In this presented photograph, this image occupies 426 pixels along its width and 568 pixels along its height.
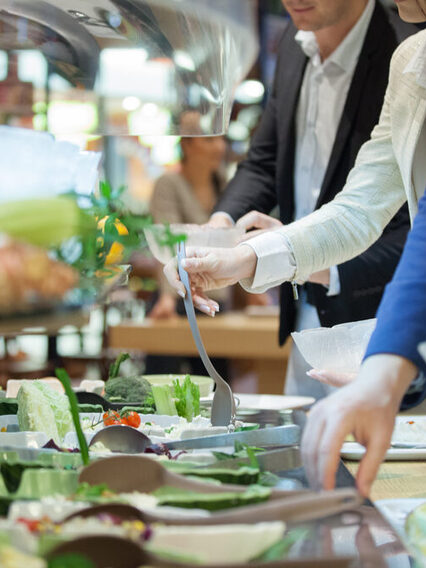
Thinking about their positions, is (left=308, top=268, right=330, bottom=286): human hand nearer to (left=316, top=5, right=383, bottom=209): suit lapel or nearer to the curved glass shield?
(left=316, top=5, right=383, bottom=209): suit lapel

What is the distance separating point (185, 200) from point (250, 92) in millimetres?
3989

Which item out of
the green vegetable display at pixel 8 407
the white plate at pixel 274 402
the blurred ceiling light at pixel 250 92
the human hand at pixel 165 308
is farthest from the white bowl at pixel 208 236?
the blurred ceiling light at pixel 250 92

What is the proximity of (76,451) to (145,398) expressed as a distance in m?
0.55

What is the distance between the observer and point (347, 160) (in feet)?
8.47

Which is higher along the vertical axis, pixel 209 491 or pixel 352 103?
pixel 352 103

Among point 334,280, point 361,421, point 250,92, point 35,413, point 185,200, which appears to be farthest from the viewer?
point 250,92

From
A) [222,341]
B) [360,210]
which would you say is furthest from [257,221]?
[222,341]

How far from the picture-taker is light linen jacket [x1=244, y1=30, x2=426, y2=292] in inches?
72.5

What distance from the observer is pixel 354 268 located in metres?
2.51

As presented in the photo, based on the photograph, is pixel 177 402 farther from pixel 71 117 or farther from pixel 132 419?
pixel 71 117

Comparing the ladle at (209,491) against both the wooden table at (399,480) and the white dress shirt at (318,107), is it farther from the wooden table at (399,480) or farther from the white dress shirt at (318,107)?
the white dress shirt at (318,107)

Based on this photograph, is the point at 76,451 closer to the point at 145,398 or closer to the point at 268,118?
the point at 145,398

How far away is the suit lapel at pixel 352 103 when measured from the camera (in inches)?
101

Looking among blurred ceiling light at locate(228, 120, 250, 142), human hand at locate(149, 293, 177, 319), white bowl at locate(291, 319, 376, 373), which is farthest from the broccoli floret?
blurred ceiling light at locate(228, 120, 250, 142)
